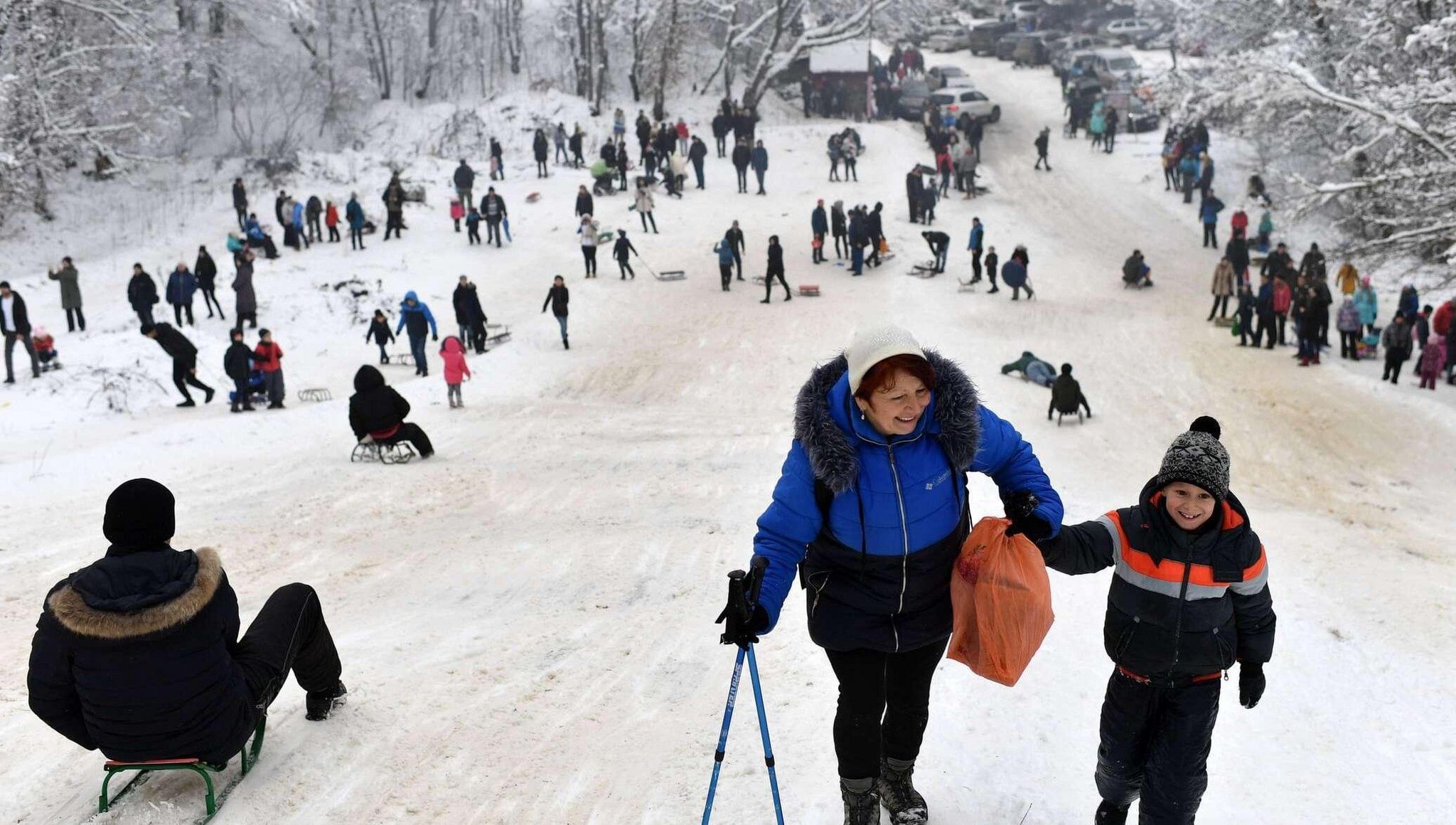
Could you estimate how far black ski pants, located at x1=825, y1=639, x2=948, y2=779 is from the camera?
3.69m

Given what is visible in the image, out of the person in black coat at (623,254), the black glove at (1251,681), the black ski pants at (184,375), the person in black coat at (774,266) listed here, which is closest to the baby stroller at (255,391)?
the black ski pants at (184,375)

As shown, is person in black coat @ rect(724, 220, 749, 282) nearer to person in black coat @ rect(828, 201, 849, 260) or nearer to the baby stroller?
person in black coat @ rect(828, 201, 849, 260)

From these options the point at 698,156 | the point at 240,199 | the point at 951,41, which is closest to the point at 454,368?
the point at 240,199

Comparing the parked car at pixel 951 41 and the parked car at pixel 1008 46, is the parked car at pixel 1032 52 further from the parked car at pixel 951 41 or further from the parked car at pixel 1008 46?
the parked car at pixel 951 41

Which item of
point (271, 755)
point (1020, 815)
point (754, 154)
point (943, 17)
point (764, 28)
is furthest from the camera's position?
point (943, 17)

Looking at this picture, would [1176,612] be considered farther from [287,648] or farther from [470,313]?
[470,313]

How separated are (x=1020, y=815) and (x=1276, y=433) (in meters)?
11.9

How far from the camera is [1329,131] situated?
26.7 m

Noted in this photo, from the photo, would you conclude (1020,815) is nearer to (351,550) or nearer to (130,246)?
(351,550)

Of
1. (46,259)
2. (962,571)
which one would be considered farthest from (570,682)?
(46,259)

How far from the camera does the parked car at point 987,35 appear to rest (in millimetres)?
52469

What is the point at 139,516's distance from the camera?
151 inches

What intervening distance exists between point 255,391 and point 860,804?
45.2 ft

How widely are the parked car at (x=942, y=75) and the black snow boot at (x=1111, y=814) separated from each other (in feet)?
135
